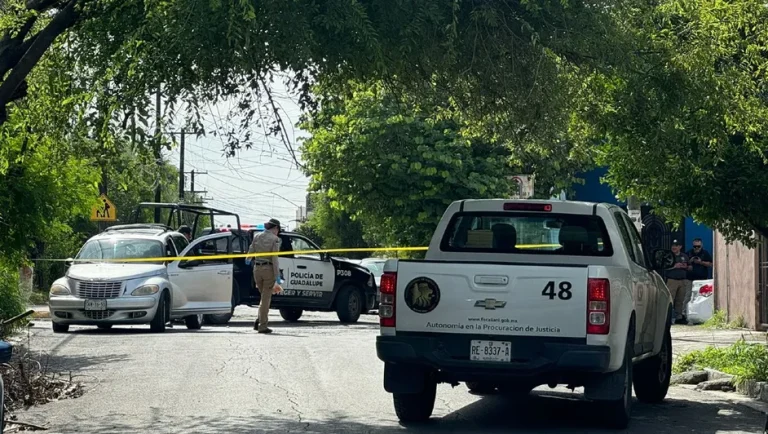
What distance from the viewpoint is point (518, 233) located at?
12.7 meters

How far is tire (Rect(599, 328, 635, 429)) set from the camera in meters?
10.4

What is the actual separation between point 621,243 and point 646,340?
113 centimetres

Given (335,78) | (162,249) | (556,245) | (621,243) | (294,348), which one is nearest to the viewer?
(335,78)

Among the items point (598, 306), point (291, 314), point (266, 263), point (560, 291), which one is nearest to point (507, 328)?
point (560, 291)

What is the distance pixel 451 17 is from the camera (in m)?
10.3

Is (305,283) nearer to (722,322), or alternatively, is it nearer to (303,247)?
(303,247)

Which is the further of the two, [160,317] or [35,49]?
[160,317]

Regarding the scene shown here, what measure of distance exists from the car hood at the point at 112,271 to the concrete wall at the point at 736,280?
1079cm

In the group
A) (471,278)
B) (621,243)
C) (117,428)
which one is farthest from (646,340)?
(117,428)

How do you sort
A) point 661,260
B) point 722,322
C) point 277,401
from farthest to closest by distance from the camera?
1. point 722,322
2. point 661,260
3. point 277,401

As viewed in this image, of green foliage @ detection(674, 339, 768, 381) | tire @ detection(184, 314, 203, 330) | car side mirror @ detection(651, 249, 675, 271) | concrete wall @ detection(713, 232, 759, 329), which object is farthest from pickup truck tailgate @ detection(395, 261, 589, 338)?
concrete wall @ detection(713, 232, 759, 329)

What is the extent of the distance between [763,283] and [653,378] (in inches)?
453

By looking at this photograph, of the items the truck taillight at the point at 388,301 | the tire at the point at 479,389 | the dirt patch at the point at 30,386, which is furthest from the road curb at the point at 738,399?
the dirt patch at the point at 30,386

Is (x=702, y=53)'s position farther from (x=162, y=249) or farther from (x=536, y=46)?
(x=162, y=249)
